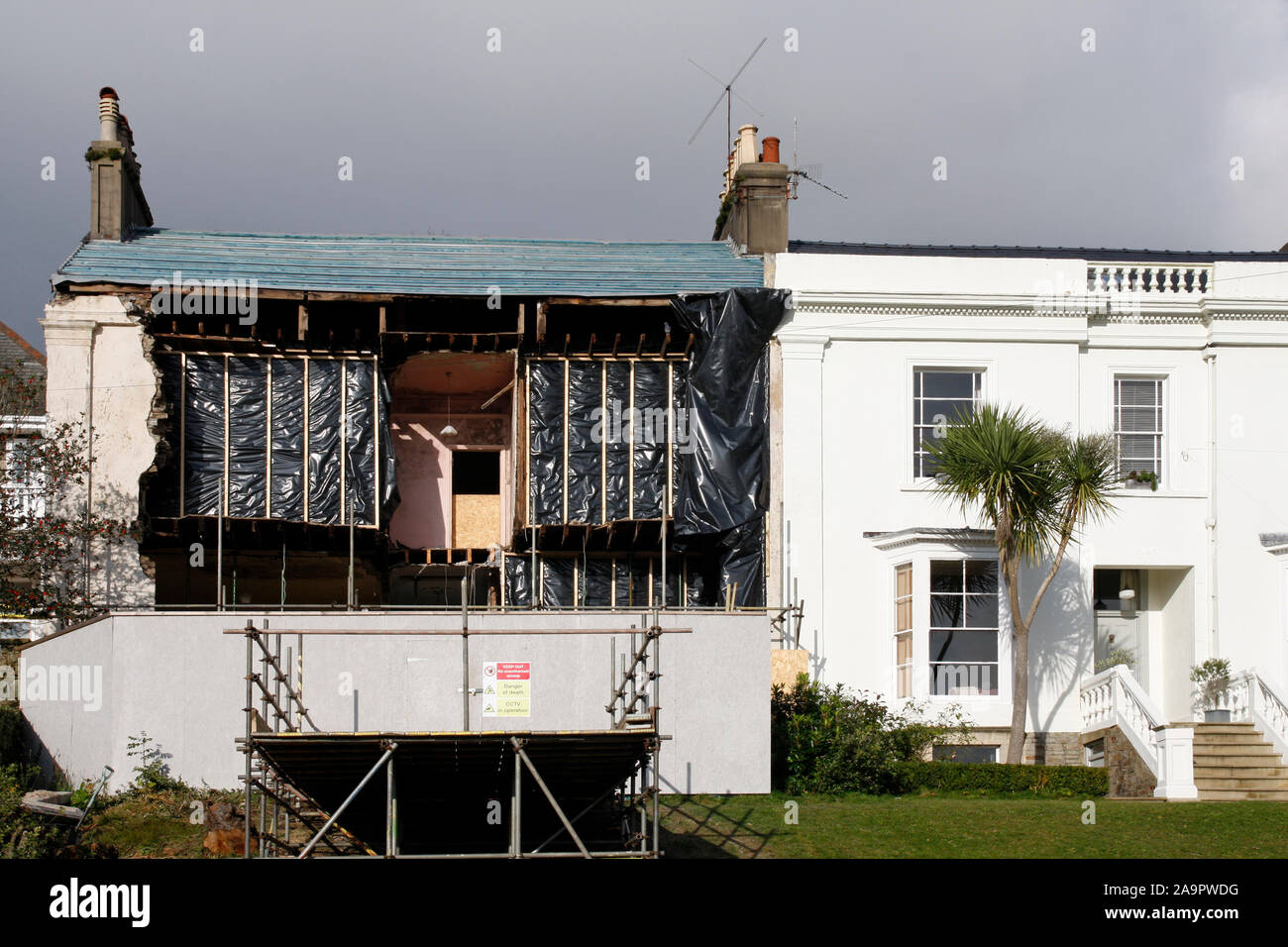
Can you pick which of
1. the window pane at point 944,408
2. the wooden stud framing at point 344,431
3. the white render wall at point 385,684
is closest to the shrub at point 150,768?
the white render wall at point 385,684

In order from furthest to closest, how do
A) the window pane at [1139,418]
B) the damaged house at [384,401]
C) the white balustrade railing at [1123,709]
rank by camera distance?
1. the window pane at [1139,418]
2. the damaged house at [384,401]
3. the white balustrade railing at [1123,709]

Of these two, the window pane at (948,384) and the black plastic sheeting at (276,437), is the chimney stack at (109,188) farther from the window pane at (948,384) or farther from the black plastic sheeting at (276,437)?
the window pane at (948,384)

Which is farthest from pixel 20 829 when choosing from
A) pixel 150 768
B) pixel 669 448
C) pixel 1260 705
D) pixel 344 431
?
pixel 1260 705

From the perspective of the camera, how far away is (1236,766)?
71.6 ft

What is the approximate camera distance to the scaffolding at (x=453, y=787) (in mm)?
13859

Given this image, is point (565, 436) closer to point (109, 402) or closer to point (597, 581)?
point (597, 581)

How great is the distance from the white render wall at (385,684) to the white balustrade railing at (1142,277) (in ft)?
32.3

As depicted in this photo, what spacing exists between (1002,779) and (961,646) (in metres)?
2.96

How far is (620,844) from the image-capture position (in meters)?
16.7

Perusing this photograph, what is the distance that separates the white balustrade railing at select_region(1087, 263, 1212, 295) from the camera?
84.5 ft

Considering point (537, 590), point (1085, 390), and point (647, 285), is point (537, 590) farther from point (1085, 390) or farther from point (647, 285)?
point (1085, 390)

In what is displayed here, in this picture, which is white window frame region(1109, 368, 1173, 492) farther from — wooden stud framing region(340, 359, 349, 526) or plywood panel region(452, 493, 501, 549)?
wooden stud framing region(340, 359, 349, 526)

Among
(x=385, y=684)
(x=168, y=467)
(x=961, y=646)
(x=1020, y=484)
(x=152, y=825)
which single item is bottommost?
(x=152, y=825)

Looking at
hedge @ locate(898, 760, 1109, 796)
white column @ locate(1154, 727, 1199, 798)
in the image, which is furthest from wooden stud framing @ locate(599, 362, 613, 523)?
white column @ locate(1154, 727, 1199, 798)
